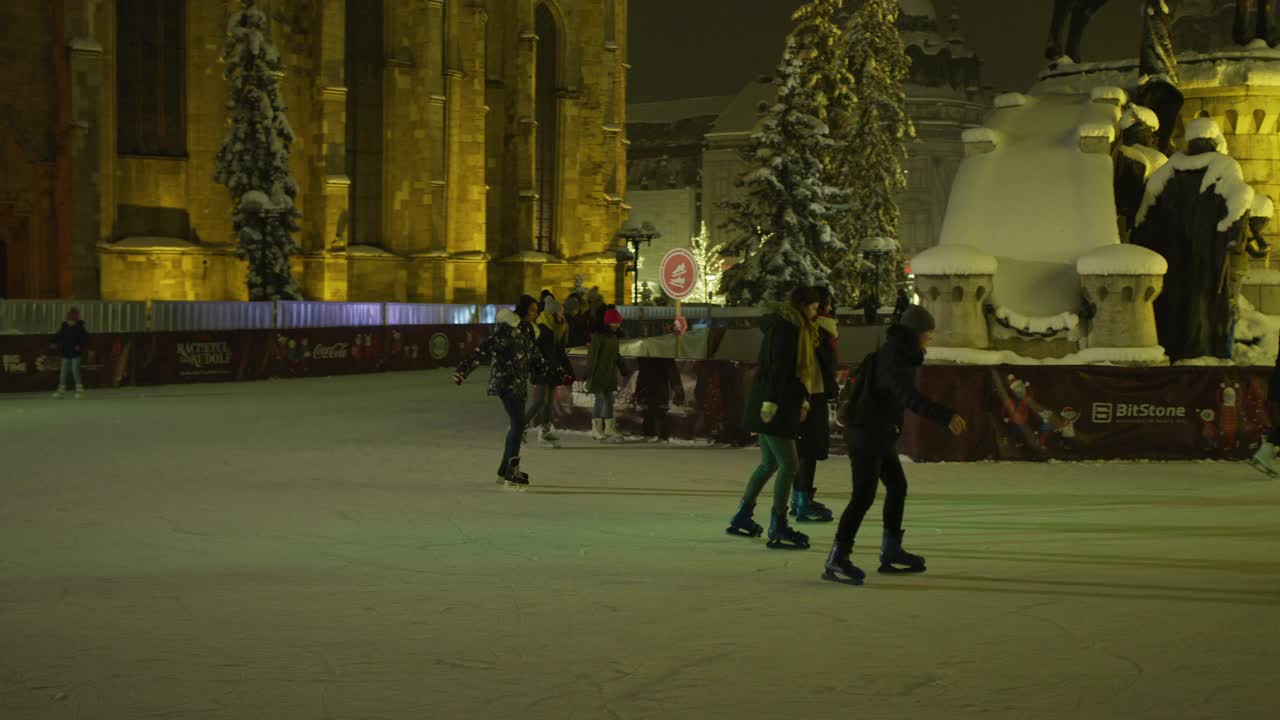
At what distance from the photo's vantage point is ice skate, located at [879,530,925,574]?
387 inches

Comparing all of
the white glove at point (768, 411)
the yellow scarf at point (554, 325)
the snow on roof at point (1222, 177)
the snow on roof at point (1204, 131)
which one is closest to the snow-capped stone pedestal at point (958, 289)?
the snow on roof at point (1222, 177)

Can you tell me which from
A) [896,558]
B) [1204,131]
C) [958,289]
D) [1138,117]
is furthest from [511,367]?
[1138,117]

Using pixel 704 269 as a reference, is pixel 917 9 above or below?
above

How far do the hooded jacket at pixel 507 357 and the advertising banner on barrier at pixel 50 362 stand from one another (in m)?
16.9

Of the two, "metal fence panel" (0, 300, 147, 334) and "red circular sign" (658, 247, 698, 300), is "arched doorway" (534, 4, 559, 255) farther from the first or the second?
"red circular sign" (658, 247, 698, 300)

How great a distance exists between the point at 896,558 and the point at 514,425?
17.7ft

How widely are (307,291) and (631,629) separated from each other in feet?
148

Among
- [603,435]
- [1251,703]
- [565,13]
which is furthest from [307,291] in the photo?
[1251,703]

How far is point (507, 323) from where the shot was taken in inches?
565

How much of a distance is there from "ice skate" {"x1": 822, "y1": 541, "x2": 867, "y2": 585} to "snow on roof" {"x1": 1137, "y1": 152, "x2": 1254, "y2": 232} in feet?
38.7

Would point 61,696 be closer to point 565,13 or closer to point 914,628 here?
point 914,628

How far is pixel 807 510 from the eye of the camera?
12375 millimetres

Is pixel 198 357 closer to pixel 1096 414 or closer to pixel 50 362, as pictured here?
pixel 50 362

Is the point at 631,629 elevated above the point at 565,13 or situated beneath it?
situated beneath
